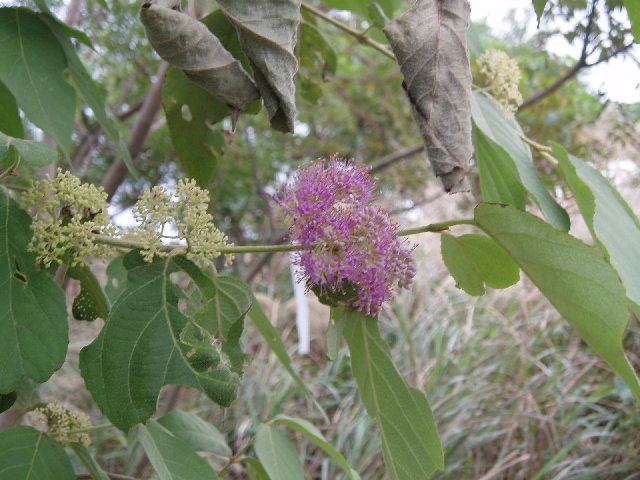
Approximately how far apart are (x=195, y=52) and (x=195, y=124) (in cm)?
29

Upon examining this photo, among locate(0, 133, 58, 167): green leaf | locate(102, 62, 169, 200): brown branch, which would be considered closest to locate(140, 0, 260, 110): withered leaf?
locate(0, 133, 58, 167): green leaf

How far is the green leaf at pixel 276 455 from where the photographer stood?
33.6 inches

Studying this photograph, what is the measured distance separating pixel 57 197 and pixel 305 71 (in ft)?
2.35

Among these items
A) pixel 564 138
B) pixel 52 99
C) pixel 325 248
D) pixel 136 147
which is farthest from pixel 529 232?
pixel 564 138

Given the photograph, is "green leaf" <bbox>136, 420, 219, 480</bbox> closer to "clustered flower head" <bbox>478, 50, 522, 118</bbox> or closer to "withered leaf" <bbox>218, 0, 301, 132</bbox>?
"withered leaf" <bbox>218, 0, 301, 132</bbox>

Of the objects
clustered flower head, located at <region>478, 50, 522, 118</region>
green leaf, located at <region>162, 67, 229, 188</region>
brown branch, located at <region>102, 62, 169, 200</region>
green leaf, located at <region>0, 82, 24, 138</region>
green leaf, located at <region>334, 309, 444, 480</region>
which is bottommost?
green leaf, located at <region>334, 309, 444, 480</region>

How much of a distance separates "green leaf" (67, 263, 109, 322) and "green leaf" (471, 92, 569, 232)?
0.45 metres

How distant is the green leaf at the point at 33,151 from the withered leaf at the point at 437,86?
332 millimetres

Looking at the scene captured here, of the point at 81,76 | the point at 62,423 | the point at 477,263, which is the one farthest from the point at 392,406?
the point at 81,76

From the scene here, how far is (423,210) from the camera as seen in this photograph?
5355 millimetres

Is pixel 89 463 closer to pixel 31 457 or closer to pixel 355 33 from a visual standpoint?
pixel 31 457

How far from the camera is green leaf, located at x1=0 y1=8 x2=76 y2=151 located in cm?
70

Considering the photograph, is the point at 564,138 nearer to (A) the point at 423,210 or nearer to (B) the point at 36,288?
(A) the point at 423,210

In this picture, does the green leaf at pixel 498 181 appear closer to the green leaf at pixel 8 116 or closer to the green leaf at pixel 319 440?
the green leaf at pixel 319 440
